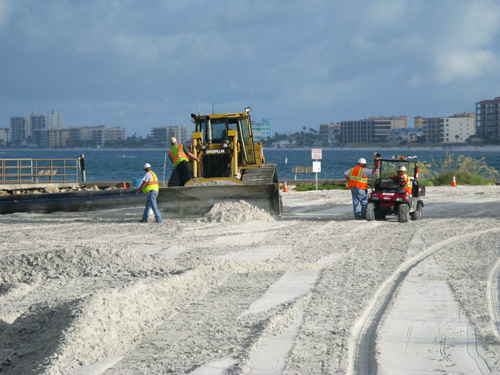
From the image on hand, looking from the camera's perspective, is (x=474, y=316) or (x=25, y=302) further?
(x=25, y=302)

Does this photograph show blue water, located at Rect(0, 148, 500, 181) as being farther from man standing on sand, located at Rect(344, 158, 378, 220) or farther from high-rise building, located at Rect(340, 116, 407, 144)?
high-rise building, located at Rect(340, 116, 407, 144)

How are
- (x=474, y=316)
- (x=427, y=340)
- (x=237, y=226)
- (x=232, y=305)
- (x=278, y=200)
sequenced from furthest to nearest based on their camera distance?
(x=278, y=200) → (x=237, y=226) → (x=232, y=305) → (x=474, y=316) → (x=427, y=340)

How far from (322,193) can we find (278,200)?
9.62 metres

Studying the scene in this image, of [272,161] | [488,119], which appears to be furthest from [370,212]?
[488,119]

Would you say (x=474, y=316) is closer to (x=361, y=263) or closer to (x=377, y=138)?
(x=361, y=263)

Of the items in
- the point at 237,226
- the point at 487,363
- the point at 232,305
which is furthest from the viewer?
the point at 237,226

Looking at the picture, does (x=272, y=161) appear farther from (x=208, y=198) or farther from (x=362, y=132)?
(x=362, y=132)

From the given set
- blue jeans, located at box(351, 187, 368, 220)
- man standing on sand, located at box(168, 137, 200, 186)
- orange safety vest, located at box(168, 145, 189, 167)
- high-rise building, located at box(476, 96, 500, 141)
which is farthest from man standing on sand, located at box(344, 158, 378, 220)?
high-rise building, located at box(476, 96, 500, 141)

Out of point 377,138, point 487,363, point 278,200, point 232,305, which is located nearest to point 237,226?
point 278,200

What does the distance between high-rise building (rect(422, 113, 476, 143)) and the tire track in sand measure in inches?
6546

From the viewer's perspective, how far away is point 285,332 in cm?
609

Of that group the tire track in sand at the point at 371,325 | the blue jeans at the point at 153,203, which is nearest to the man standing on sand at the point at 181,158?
the blue jeans at the point at 153,203

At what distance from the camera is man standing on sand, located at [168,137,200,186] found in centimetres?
1656

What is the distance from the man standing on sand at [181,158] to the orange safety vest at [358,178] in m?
4.00
